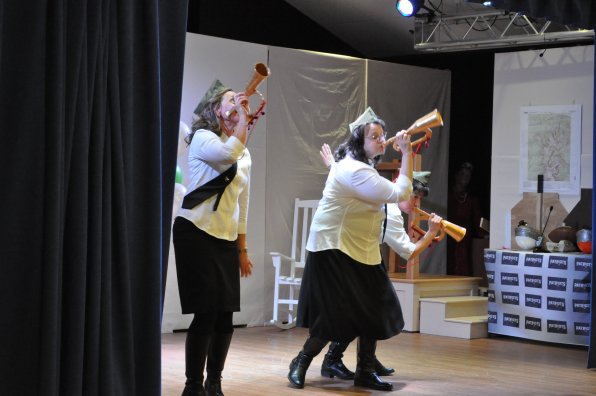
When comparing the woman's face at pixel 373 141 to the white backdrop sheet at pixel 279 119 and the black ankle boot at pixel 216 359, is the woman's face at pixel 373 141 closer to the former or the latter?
the black ankle boot at pixel 216 359

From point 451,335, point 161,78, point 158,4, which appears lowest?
point 451,335

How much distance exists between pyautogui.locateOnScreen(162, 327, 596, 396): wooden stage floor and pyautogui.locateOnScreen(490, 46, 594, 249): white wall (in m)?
1.29

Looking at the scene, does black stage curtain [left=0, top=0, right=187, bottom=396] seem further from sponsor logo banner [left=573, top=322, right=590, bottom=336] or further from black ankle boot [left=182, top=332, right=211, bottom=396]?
sponsor logo banner [left=573, top=322, right=590, bottom=336]

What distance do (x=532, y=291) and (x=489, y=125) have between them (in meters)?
3.99

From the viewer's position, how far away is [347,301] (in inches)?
199

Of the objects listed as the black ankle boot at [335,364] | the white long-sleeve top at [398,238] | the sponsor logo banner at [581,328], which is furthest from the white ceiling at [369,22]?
the black ankle boot at [335,364]

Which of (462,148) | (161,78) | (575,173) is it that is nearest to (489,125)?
(462,148)

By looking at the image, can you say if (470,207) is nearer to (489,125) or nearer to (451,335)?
(489,125)

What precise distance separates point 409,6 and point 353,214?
3.74 metres

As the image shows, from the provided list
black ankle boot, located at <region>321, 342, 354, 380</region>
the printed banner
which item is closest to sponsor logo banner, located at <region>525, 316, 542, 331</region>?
the printed banner

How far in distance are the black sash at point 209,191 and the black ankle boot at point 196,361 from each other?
1.87 ft

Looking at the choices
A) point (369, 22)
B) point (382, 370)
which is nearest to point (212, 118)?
point (382, 370)

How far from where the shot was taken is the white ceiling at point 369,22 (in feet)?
32.2

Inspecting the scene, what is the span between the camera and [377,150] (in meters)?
5.17
